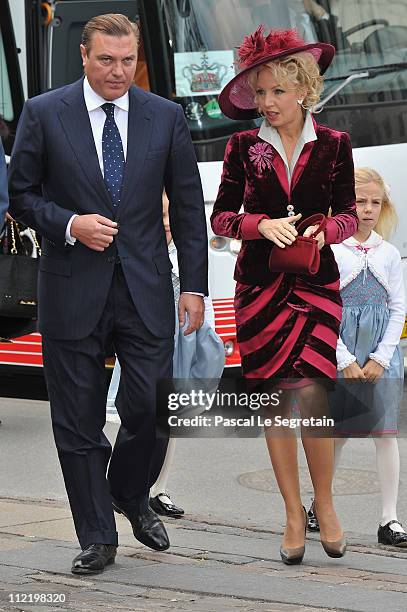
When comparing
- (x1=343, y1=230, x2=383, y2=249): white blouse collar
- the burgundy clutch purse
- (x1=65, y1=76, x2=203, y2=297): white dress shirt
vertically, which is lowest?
(x1=343, y1=230, x2=383, y2=249): white blouse collar

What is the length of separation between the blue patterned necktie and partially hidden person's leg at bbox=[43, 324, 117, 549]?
1.74 ft

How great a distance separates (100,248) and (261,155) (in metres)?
0.78

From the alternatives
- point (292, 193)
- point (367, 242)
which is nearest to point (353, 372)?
point (367, 242)

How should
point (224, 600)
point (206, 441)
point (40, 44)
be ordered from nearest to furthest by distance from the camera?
point (224, 600) < point (206, 441) < point (40, 44)

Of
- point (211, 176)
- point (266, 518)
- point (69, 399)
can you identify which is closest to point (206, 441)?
point (211, 176)

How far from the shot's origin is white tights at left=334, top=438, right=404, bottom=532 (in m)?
6.68

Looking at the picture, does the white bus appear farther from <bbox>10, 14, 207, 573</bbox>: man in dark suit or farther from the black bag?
<bbox>10, 14, 207, 573</bbox>: man in dark suit

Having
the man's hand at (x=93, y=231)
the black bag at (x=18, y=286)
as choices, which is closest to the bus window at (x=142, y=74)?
the black bag at (x=18, y=286)

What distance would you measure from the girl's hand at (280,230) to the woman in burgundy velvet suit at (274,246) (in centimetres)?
4

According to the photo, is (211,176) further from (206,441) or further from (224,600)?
(224,600)

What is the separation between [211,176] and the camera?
10055 mm

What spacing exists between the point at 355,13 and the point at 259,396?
5.41 m

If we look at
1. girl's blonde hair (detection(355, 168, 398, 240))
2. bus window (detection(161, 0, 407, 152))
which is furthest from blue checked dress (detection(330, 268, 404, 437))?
bus window (detection(161, 0, 407, 152))

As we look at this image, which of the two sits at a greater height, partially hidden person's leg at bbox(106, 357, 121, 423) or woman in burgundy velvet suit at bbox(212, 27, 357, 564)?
woman in burgundy velvet suit at bbox(212, 27, 357, 564)
